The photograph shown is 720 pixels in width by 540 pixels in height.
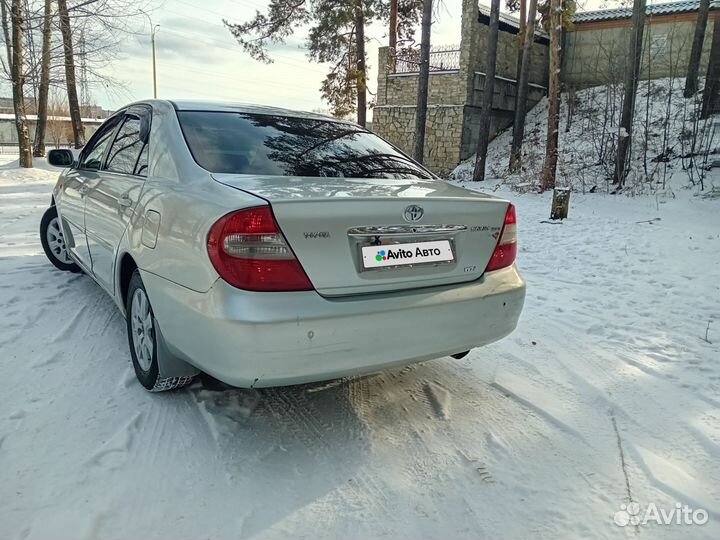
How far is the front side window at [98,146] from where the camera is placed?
3729 mm

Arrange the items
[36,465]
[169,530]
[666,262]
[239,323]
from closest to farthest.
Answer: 1. [169,530]
2. [239,323]
3. [36,465]
4. [666,262]

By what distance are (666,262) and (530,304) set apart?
89.6 inches

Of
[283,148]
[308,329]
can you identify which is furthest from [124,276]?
[308,329]

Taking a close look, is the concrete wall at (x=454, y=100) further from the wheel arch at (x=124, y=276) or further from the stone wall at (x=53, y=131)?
the stone wall at (x=53, y=131)

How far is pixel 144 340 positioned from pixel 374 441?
129cm

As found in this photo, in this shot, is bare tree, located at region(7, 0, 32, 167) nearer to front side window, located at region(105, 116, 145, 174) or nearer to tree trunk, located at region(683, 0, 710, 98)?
front side window, located at region(105, 116, 145, 174)

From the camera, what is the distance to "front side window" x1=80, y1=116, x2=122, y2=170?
3.73 m

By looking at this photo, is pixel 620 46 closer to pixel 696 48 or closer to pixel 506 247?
pixel 696 48

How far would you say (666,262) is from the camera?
5.65 metres

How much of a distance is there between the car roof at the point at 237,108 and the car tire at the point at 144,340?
1.00m

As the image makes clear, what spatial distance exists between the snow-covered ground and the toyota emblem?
1021 millimetres

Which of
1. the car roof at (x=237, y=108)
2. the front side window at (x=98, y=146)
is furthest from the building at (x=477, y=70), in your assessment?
the car roof at (x=237, y=108)

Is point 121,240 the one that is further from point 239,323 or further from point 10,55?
point 10,55

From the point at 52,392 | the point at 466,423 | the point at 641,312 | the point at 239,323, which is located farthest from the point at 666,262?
the point at 52,392
